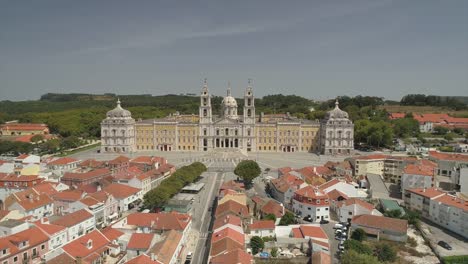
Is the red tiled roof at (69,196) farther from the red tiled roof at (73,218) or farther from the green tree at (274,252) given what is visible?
the green tree at (274,252)

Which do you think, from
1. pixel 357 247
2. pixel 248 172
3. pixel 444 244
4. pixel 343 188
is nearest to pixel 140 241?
pixel 357 247

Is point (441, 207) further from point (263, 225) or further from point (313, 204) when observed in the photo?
point (263, 225)

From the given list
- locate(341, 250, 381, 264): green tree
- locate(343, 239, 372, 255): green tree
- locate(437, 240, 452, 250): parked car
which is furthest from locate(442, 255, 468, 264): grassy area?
locate(341, 250, 381, 264): green tree

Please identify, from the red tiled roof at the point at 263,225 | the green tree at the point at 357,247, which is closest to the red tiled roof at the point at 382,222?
the green tree at the point at 357,247

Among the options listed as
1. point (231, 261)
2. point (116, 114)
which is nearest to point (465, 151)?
point (231, 261)

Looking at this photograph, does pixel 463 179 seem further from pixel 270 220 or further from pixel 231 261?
pixel 231 261

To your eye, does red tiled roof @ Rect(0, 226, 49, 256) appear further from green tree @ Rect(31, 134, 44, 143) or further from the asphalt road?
green tree @ Rect(31, 134, 44, 143)
